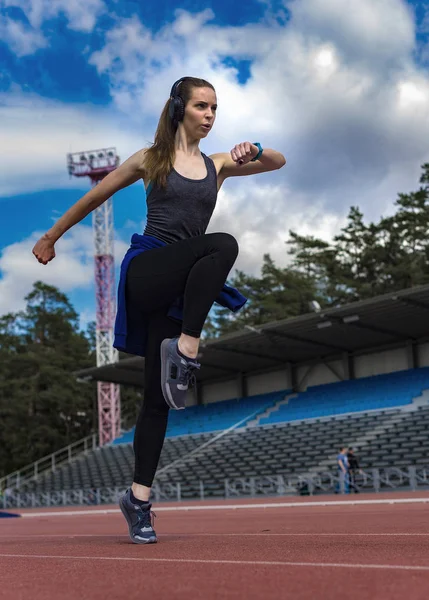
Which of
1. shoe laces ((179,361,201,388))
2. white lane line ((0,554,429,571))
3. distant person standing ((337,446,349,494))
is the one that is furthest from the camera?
distant person standing ((337,446,349,494))

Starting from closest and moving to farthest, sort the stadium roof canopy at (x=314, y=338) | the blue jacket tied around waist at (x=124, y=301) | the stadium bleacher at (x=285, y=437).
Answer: the blue jacket tied around waist at (x=124, y=301) < the stadium bleacher at (x=285, y=437) < the stadium roof canopy at (x=314, y=338)

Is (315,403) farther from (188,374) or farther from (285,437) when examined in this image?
(188,374)

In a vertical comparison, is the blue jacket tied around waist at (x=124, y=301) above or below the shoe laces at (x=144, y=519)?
above

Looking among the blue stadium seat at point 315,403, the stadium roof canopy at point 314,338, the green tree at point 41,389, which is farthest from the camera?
the green tree at point 41,389

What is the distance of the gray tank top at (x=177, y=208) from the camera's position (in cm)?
407

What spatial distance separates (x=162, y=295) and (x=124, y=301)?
0.22 meters

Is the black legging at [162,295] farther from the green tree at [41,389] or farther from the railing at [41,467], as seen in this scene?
the green tree at [41,389]

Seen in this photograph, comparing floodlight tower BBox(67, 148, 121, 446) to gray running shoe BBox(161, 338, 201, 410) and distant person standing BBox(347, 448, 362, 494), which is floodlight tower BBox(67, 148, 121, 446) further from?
gray running shoe BBox(161, 338, 201, 410)

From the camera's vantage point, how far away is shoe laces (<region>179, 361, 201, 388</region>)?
12.3 ft

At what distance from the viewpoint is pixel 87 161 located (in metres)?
44.2

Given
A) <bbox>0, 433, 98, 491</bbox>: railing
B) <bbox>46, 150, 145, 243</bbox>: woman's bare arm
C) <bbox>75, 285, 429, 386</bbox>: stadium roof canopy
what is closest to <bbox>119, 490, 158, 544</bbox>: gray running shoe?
<bbox>46, 150, 145, 243</bbox>: woman's bare arm

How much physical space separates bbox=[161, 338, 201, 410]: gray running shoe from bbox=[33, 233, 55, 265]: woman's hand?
0.84 meters

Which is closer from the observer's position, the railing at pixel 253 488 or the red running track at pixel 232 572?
the red running track at pixel 232 572

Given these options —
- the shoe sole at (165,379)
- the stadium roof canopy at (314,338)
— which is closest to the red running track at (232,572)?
the shoe sole at (165,379)
